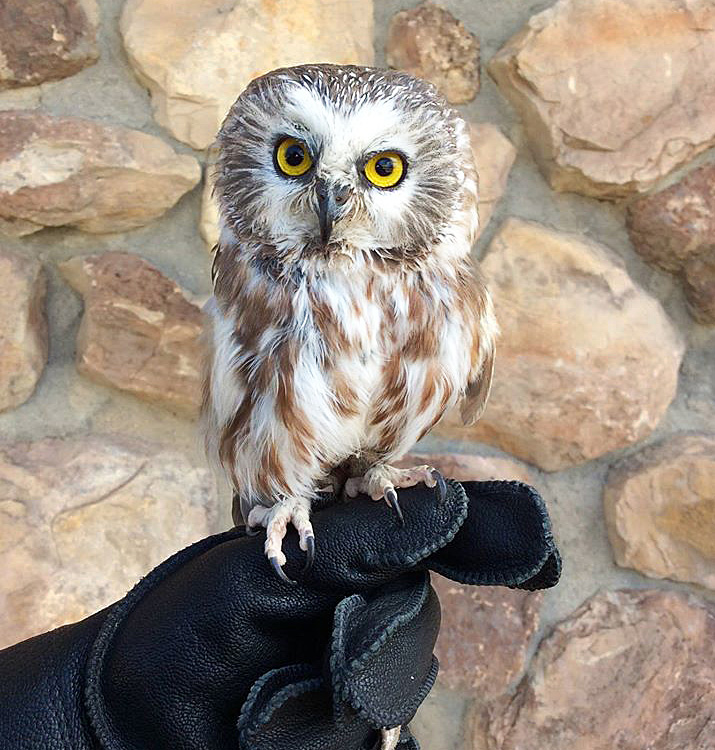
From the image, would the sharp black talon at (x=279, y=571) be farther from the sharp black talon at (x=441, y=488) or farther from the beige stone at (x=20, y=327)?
the beige stone at (x=20, y=327)

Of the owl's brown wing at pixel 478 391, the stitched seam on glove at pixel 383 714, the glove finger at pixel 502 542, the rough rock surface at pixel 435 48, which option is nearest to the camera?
the stitched seam on glove at pixel 383 714

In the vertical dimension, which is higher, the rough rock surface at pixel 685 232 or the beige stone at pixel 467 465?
the rough rock surface at pixel 685 232

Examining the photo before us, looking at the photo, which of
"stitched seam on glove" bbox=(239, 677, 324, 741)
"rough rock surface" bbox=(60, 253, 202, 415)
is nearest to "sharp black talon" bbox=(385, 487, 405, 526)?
"stitched seam on glove" bbox=(239, 677, 324, 741)

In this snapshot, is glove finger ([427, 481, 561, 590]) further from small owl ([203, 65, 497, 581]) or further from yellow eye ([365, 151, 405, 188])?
yellow eye ([365, 151, 405, 188])

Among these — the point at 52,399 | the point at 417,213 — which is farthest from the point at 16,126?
the point at 417,213

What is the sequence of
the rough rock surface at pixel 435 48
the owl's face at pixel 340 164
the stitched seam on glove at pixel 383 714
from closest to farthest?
the stitched seam on glove at pixel 383 714 < the owl's face at pixel 340 164 < the rough rock surface at pixel 435 48

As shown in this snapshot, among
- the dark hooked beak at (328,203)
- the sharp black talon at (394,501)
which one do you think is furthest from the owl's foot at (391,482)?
the dark hooked beak at (328,203)

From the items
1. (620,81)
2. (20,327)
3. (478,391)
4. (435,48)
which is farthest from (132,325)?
(620,81)
